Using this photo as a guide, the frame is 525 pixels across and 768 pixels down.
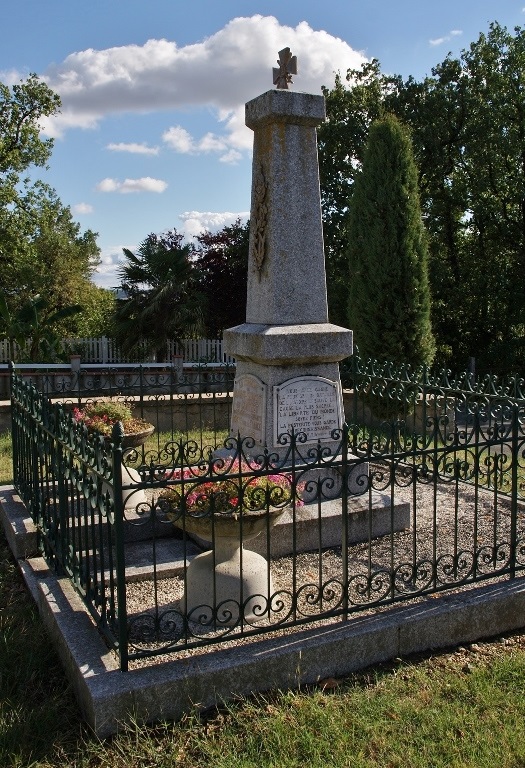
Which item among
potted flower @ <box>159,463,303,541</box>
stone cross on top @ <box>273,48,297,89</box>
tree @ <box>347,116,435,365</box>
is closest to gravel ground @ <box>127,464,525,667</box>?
potted flower @ <box>159,463,303,541</box>

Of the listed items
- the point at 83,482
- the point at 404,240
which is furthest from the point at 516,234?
the point at 83,482

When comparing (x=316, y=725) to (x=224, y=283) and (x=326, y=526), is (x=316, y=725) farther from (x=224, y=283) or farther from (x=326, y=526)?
(x=224, y=283)

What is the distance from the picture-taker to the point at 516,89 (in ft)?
58.6

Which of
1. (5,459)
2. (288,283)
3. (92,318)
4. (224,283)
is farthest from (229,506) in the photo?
(92,318)

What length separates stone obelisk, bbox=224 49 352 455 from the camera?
5.96 m

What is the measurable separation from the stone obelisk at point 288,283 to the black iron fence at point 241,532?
463mm

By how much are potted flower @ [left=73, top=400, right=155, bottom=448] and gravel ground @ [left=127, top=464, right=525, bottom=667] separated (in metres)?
1.97

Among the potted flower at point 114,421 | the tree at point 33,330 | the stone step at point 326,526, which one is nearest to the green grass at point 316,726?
the stone step at point 326,526

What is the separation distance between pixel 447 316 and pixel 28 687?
1709 centimetres

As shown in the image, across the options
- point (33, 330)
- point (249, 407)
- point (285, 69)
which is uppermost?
point (285, 69)

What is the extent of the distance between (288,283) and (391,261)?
293 inches

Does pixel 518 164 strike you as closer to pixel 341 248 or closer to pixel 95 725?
pixel 341 248

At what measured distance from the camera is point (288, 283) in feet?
19.9

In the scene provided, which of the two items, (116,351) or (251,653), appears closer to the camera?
(251,653)
